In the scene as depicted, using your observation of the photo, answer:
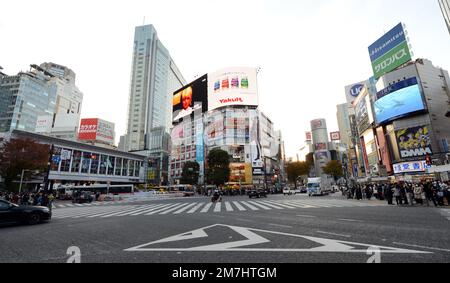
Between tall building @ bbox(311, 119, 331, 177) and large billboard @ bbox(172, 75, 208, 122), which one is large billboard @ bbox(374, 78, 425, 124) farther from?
tall building @ bbox(311, 119, 331, 177)

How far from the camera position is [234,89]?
2980 inches

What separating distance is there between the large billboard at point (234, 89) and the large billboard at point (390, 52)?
3731 cm

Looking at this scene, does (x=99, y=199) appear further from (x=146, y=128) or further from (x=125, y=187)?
(x=146, y=128)

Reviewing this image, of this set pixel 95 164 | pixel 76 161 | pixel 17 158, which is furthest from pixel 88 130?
pixel 17 158

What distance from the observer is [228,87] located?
76.2m

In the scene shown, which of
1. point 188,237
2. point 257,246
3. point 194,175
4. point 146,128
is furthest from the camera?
point 146,128

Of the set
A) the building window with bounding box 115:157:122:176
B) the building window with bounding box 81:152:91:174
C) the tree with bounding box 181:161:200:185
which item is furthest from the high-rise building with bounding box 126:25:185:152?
the tree with bounding box 181:161:200:185

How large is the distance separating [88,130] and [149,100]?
169 ft

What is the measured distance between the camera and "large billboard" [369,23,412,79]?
38303 mm

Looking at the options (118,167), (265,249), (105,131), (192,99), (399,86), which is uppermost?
(192,99)

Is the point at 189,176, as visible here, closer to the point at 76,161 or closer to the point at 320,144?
the point at 76,161

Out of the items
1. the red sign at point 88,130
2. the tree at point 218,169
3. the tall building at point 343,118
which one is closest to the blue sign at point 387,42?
the tree at point 218,169
